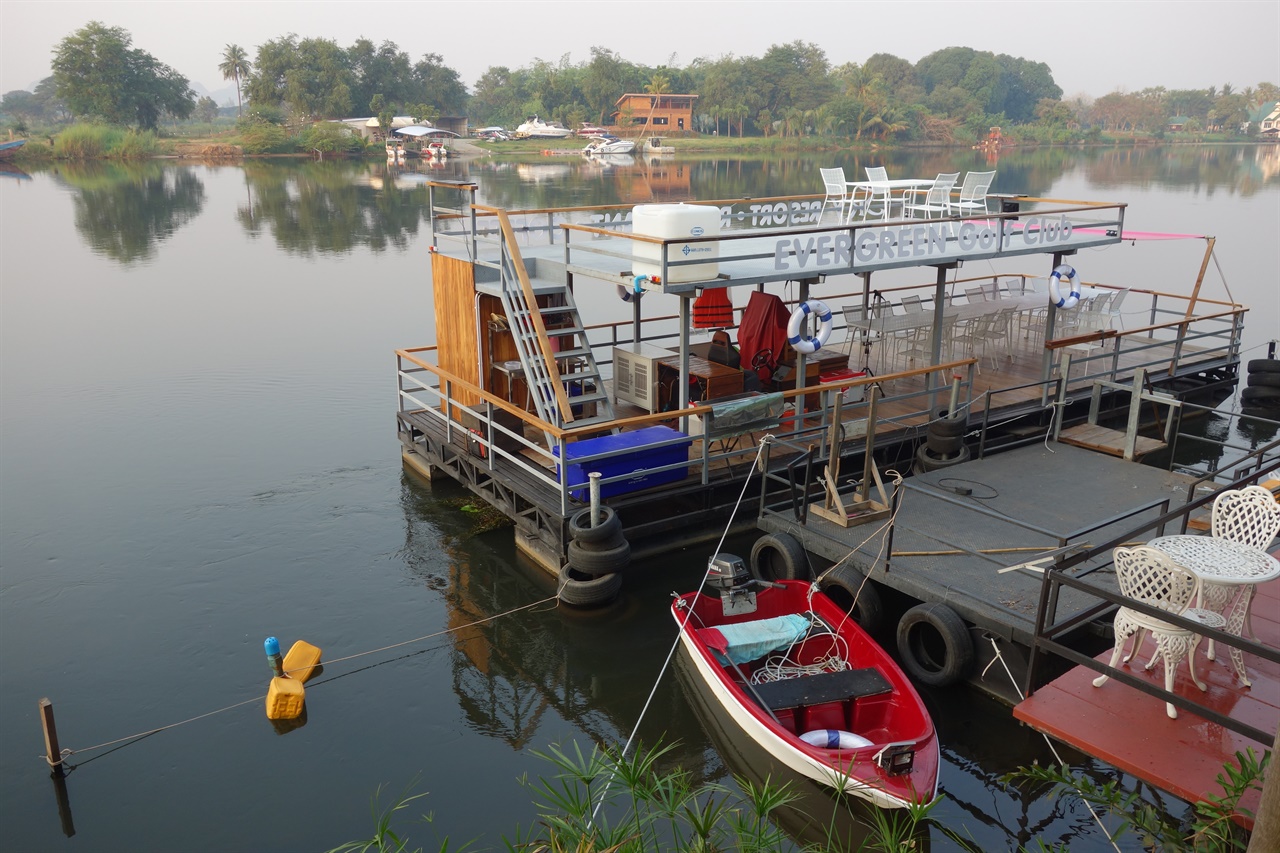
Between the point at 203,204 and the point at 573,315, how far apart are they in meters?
49.6

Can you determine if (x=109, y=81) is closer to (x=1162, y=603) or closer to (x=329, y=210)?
(x=329, y=210)

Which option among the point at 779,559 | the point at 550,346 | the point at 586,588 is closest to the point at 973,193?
the point at 550,346

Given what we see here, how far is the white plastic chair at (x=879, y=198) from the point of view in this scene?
16.5 m

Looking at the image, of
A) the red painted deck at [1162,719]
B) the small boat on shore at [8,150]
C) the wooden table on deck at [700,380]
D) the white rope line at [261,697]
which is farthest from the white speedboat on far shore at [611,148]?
the red painted deck at [1162,719]

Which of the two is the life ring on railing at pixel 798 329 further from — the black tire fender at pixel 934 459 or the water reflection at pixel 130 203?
the water reflection at pixel 130 203

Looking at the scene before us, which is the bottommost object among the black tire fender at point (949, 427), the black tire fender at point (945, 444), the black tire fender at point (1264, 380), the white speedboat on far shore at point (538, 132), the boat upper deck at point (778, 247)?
the black tire fender at point (1264, 380)

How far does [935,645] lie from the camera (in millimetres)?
9023

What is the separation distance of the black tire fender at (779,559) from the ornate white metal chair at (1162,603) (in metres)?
3.63

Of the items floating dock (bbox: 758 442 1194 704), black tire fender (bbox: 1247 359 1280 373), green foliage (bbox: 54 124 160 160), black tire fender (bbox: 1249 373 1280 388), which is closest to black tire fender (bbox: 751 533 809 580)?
floating dock (bbox: 758 442 1194 704)

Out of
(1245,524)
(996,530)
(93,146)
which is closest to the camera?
(1245,524)

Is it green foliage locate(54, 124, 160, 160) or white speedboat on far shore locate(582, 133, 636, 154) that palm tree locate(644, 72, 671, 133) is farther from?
green foliage locate(54, 124, 160, 160)

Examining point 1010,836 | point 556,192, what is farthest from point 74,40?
point 1010,836

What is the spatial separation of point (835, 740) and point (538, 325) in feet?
19.8

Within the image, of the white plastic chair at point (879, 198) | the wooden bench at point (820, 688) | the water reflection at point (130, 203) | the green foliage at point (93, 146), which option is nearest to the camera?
the wooden bench at point (820, 688)
